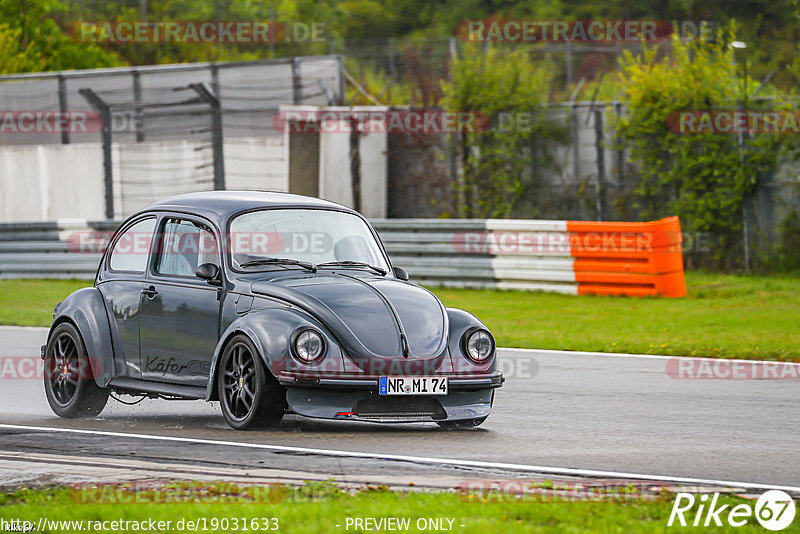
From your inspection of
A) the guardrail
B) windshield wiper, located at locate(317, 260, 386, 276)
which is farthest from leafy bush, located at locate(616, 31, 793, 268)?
windshield wiper, located at locate(317, 260, 386, 276)

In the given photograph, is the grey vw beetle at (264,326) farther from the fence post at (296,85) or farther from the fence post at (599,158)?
the fence post at (296,85)

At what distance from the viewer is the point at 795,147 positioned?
68.8 feet

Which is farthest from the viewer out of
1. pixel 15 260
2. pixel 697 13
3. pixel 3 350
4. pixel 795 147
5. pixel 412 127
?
pixel 697 13

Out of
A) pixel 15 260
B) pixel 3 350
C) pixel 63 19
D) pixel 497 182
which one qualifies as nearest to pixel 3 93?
pixel 15 260

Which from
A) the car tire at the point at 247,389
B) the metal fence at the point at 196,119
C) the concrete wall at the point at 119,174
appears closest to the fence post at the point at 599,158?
the concrete wall at the point at 119,174

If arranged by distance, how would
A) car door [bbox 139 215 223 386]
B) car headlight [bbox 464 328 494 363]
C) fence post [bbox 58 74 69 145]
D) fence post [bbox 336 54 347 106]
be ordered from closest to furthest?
1. car headlight [bbox 464 328 494 363]
2. car door [bbox 139 215 223 386]
3. fence post [bbox 336 54 347 106]
4. fence post [bbox 58 74 69 145]

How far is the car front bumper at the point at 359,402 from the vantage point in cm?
859

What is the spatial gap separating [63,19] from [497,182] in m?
35.6

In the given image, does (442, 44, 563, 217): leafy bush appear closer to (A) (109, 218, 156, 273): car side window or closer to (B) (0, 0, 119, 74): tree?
(A) (109, 218, 156, 273): car side window

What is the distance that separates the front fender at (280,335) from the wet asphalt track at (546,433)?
1.57ft

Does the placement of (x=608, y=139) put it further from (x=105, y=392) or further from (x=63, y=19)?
(x=63, y=19)

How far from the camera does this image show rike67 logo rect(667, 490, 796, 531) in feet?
19.5

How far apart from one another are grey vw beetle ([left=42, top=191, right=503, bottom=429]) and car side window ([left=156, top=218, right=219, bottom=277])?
0.4 inches

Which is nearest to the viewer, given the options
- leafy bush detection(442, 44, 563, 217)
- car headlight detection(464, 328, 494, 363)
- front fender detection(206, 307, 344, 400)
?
front fender detection(206, 307, 344, 400)
